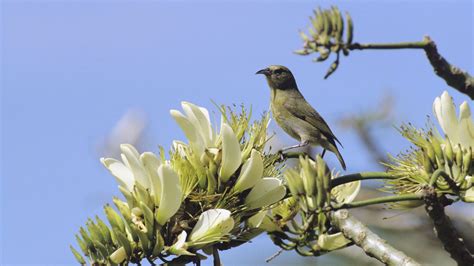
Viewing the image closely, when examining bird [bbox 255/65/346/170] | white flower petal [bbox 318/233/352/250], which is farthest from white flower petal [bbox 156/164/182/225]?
bird [bbox 255/65/346/170]

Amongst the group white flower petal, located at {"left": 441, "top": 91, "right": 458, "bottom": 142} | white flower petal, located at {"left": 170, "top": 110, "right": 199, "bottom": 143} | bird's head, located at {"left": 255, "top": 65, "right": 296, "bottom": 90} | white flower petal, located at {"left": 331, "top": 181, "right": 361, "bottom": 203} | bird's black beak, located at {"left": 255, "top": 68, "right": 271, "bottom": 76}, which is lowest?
white flower petal, located at {"left": 331, "top": 181, "right": 361, "bottom": 203}

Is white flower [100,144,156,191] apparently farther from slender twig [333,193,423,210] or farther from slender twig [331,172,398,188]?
slender twig [333,193,423,210]

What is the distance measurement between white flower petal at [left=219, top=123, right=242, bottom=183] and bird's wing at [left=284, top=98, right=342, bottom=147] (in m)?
2.78

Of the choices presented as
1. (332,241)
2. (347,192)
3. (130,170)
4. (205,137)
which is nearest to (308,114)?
(347,192)

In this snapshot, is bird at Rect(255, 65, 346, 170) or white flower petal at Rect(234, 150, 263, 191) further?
bird at Rect(255, 65, 346, 170)

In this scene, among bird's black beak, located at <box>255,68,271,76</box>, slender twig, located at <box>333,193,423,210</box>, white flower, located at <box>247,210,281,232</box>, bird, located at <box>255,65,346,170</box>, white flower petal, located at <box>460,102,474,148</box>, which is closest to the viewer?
slender twig, located at <box>333,193,423,210</box>

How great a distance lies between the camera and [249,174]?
2.39 metres

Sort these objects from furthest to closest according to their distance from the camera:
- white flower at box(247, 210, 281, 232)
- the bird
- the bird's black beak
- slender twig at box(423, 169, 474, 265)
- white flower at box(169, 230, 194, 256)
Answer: the bird's black beak < the bird < white flower at box(247, 210, 281, 232) < white flower at box(169, 230, 194, 256) < slender twig at box(423, 169, 474, 265)

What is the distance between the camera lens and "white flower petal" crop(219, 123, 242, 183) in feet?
7.75

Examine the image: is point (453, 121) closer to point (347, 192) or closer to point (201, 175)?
point (347, 192)

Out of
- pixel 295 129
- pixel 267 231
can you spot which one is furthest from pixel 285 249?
pixel 295 129

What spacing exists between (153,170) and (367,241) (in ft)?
2.26

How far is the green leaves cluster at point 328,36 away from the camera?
2596mm

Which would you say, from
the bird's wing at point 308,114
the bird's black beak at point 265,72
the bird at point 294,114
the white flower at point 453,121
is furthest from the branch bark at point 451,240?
the bird's black beak at point 265,72
